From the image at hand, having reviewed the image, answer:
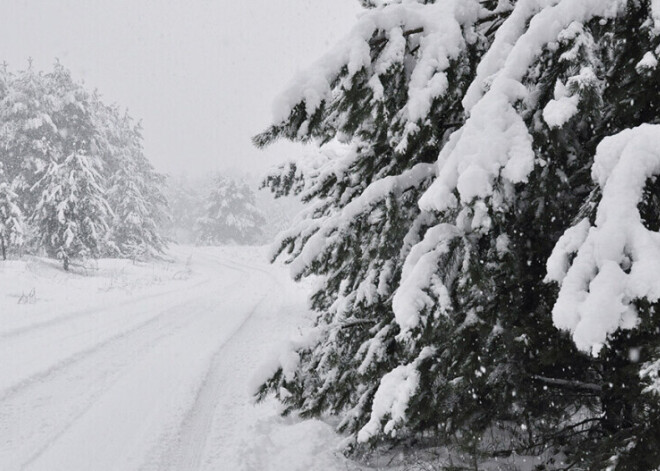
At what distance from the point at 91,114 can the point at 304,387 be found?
2835 centimetres

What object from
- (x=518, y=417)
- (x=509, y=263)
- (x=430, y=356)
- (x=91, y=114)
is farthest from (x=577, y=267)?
(x=91, y=114)

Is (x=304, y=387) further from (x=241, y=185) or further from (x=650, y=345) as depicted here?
(x=241, y=185)

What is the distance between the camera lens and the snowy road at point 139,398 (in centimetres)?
392

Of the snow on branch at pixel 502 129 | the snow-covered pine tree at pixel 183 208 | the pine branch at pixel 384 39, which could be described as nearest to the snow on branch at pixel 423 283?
the snow on branch at pixel 502 129

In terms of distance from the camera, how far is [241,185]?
55.2 m

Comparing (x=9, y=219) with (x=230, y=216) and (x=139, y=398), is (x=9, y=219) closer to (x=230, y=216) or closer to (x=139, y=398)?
(x=139, y=398)

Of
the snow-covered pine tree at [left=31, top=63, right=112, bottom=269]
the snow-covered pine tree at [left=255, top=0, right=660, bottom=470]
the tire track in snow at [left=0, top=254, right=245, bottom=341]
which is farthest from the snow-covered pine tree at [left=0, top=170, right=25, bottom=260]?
the snow-covered pine tree at [left=255, top=0, right=660, bottom=470]

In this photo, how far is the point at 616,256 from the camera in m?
1.44

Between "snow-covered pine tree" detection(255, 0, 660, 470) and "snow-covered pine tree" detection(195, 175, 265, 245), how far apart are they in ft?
169

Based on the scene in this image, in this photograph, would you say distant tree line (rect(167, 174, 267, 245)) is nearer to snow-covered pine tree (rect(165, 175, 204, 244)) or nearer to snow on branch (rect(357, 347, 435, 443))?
snow-covered pine tree (rect(165, 175, 204, 244))

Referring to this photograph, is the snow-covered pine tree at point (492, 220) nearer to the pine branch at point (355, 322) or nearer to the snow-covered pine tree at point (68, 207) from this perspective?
the pine branch at point (355, 322)

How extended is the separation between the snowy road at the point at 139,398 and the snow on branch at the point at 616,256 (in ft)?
10.1

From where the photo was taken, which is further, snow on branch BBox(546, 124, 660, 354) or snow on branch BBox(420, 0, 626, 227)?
snow on branch BBox(420, 0, 626, 227)

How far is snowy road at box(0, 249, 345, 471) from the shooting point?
12.9 feet
